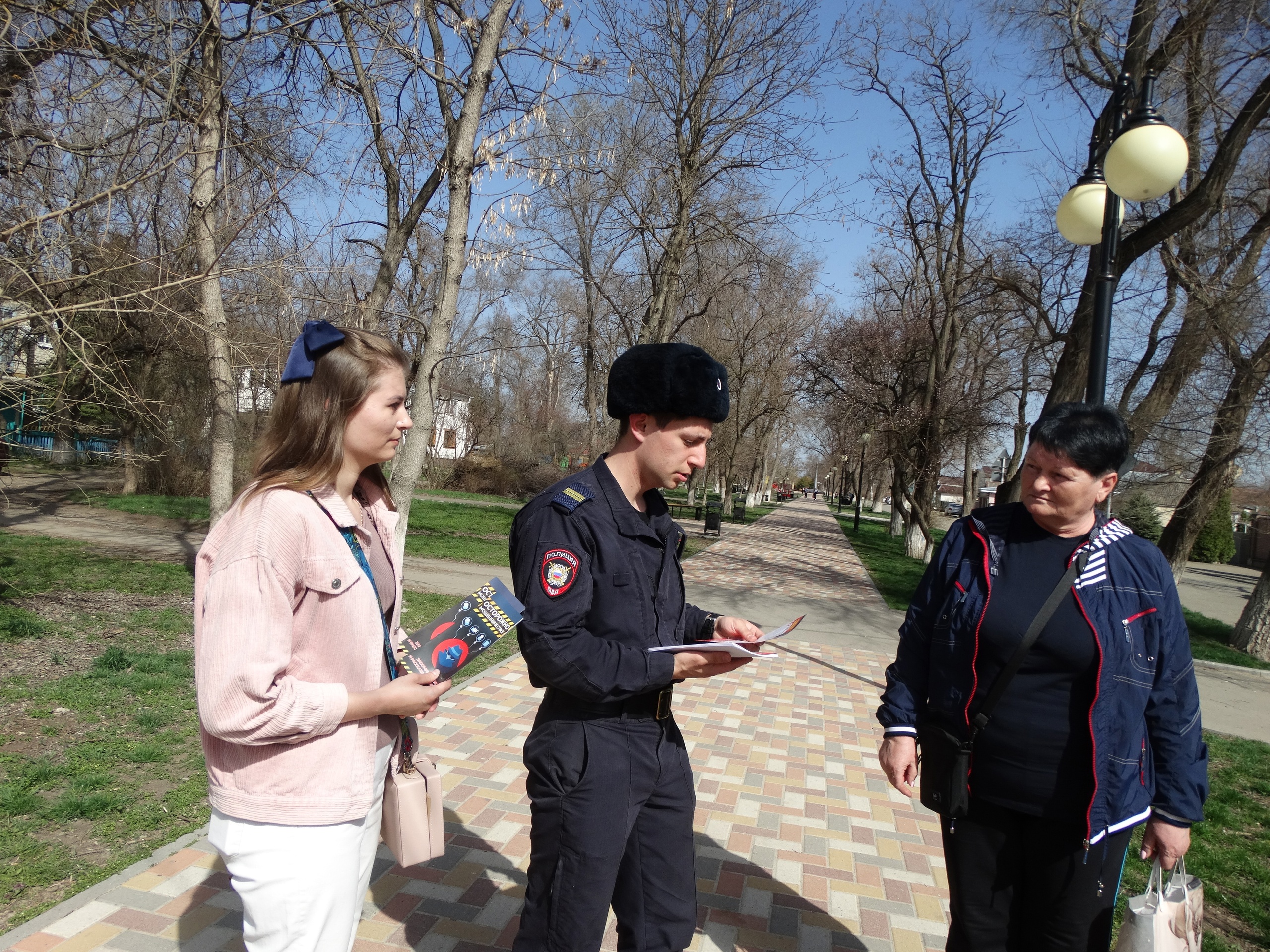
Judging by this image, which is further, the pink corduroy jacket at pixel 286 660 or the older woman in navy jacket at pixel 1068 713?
the older woman in navy jacket at pixel 1068 713

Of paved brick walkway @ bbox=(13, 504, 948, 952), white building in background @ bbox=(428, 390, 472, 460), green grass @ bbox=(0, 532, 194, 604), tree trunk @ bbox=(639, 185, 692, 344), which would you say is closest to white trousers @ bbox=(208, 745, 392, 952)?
paved brick walkway @ bbox=(13, 504, 948, 952)

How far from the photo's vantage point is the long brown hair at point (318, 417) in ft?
6.08

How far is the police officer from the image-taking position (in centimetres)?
207

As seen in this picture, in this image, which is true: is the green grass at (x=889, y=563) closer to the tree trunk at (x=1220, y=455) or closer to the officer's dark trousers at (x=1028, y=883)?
the tree trunk at (x=1220, y=455)

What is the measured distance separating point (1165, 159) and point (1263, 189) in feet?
34.0

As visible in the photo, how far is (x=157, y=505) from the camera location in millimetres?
16875

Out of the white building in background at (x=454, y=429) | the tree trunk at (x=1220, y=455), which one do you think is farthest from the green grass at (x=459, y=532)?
the tree trunk at (x=1220, y=455)

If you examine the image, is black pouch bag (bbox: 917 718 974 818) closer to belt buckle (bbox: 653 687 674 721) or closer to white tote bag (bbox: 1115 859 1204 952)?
white tote bag (bbox: 1115 859 1204 952)

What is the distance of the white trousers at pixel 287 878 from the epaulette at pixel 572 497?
887 mm

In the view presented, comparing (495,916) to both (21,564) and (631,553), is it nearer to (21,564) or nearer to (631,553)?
(631,553)

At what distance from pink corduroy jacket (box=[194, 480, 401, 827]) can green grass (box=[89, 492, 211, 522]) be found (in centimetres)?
1507

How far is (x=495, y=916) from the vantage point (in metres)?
3.27

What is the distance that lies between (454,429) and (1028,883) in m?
37.9

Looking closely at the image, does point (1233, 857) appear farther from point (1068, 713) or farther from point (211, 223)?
point (211, 223)
